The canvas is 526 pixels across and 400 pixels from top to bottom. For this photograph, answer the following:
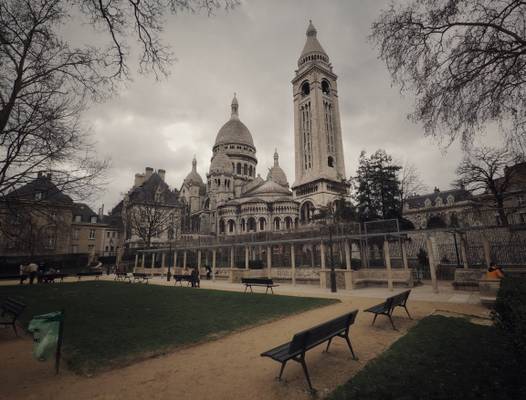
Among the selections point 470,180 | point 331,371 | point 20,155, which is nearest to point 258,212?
point 470,180

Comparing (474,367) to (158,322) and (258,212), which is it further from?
(258,212)

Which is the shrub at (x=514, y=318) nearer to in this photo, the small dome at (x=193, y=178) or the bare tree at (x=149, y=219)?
the bare tree at (x=149, y=219)

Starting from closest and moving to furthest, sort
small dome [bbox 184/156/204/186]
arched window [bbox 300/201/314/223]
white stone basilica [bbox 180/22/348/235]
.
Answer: white stone basilica [bbox 180/22/348/235] → arched window [bbox 300/201/314/223] → small dome [bbox 184/156/204/186]

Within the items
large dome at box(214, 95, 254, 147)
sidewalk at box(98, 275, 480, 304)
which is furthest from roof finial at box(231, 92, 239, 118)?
sidewalk at box(98, 275, 480, 304)

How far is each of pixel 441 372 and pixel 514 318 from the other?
1.41m

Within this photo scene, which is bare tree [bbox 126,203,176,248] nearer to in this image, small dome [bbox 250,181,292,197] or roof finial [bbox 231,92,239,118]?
small dome [bbox 250,181,292,197]

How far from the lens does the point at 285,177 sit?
7512cm

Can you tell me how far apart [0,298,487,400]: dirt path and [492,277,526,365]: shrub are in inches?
90.7

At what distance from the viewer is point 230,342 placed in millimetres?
6484

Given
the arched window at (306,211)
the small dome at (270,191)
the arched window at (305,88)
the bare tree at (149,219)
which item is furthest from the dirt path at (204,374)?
the arched window at (305,88)

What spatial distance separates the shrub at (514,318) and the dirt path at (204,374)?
230 centimetres

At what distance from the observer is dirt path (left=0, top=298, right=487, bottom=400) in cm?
405

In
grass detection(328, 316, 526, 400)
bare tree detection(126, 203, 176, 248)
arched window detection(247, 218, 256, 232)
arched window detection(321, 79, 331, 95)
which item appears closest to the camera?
grass detection(328, 316, 526, 400)

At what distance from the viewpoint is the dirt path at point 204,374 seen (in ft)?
13.3
